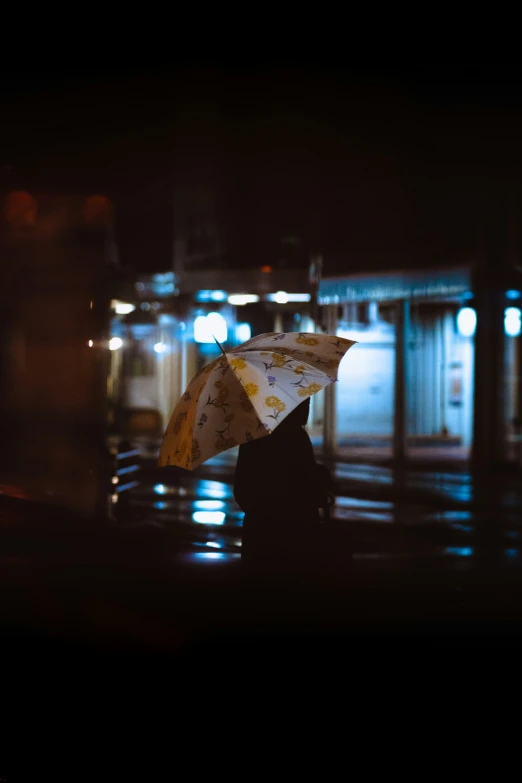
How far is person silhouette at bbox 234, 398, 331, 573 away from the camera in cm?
395

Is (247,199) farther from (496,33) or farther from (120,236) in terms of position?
(496,33)

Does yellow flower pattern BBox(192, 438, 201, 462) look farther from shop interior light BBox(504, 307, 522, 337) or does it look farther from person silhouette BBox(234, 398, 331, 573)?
shop interior light BBox(504, 307, 522, 337)

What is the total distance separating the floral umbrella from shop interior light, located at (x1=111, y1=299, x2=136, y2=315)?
1826 cm

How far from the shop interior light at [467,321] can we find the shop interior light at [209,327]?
20.2 feet

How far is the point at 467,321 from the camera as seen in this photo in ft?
58.8

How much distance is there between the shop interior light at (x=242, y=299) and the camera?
65.6 feet

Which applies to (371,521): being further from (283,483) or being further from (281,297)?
(281,297)

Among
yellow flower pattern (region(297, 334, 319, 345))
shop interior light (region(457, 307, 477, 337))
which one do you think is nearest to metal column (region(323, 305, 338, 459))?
shop interior light (region(457, 307, 477, 337))

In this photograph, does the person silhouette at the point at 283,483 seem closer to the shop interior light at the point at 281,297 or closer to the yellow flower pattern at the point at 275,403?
the yellow flower pattern at the point at 275,403

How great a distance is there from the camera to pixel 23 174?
14.9m

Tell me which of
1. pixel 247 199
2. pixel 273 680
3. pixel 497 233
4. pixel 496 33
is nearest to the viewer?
pixel 273 680

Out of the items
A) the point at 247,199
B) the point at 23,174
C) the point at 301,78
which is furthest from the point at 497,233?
the point at 23,174

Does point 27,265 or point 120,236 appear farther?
point 120,236

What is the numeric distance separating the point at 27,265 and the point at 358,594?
25.2ft
